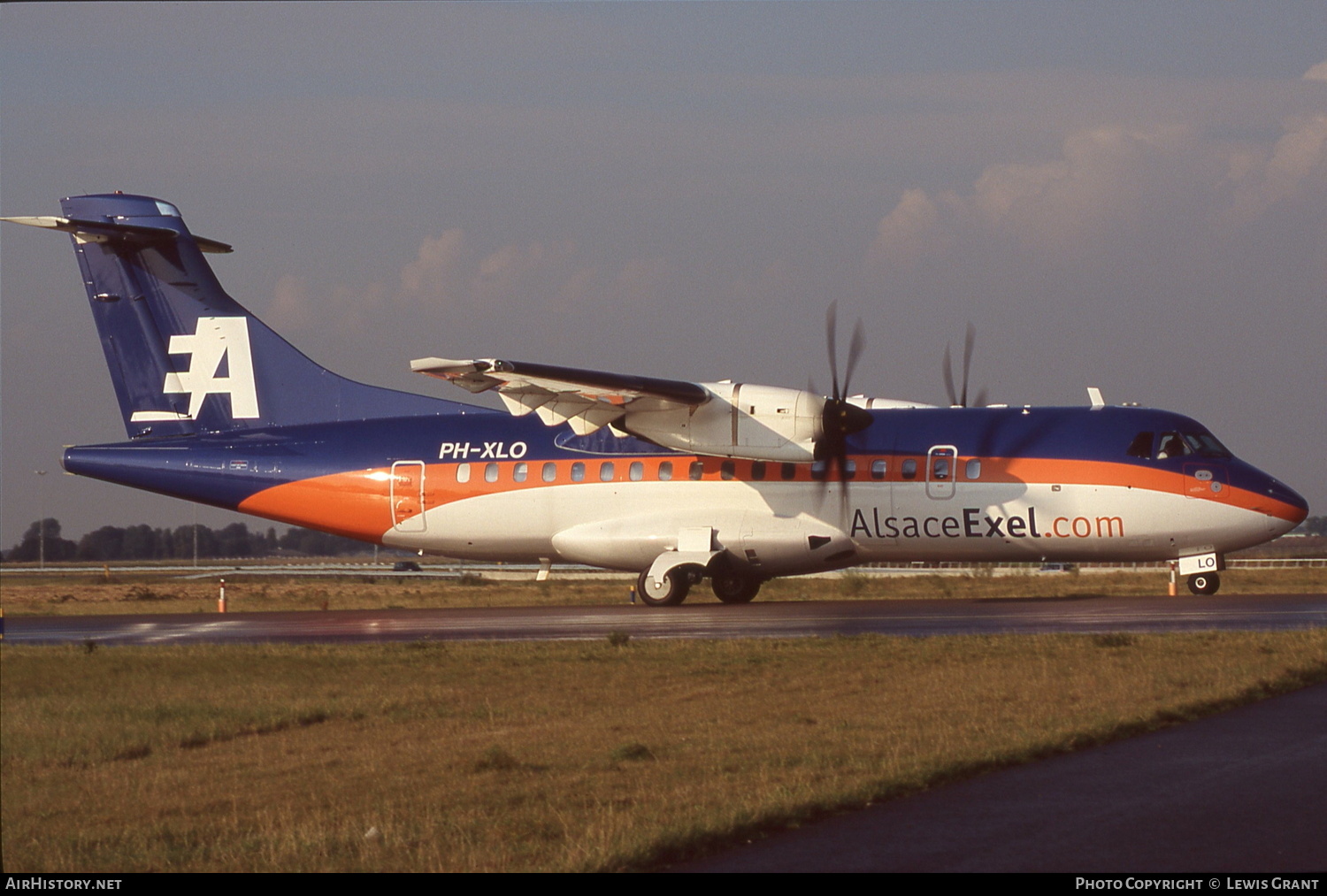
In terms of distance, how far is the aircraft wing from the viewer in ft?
86.2

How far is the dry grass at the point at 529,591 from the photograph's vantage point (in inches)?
1453

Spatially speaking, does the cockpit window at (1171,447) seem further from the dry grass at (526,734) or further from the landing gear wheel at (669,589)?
the landing gear wheel at (669,589)

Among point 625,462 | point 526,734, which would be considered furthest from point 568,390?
point 526,734

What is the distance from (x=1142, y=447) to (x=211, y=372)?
69.4 feet

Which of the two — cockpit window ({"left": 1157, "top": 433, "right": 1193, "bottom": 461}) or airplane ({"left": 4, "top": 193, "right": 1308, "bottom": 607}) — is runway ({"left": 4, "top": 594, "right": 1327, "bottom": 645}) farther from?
cockpit window ({"left": 1157, "top": 433, "right": 1193, "bottom": 461})

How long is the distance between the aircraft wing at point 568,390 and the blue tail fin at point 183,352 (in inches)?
167

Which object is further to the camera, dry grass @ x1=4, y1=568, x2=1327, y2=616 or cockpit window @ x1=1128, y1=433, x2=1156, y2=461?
dry grass @ x1=4, y1=568, x2=1327, y2=616

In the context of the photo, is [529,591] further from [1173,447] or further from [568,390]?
[1173,447]

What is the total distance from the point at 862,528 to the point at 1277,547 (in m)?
114

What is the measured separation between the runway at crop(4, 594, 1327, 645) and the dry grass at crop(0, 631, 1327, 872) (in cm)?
191

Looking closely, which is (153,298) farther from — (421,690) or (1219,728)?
(1219,728)

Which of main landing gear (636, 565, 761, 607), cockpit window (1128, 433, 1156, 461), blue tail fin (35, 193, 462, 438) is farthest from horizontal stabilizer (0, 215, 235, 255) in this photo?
cockpit window (1128, 433, 1156, 461)

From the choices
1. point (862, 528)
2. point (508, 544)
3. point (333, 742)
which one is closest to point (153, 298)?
point (508, 544)

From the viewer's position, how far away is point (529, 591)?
1780 inches
